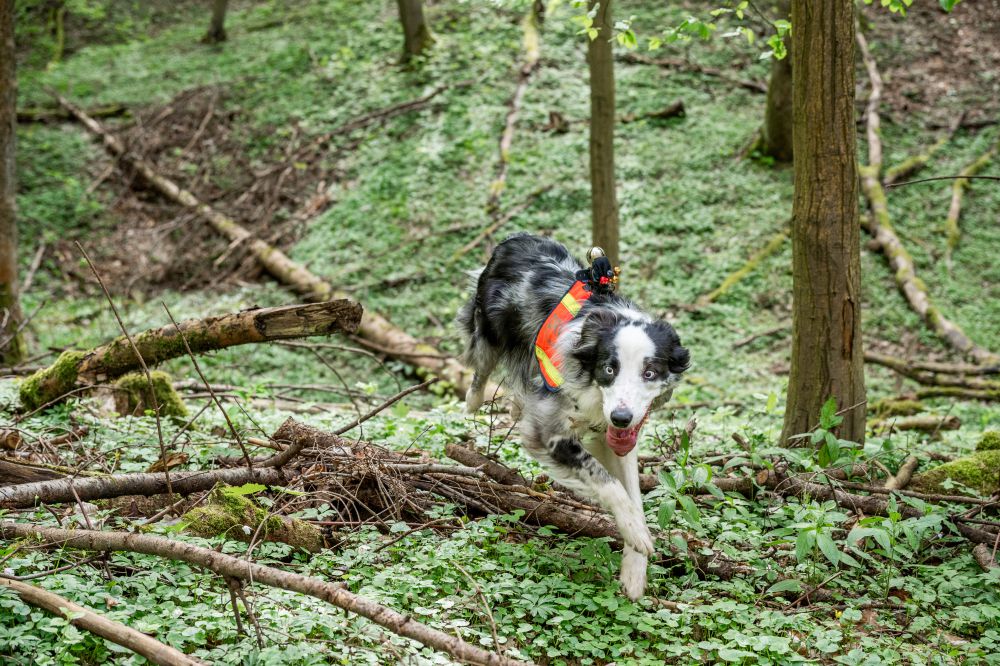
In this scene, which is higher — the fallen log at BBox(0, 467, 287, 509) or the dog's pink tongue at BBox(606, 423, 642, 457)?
the dog's pink tongue at BBox(606, 423, 642, 457)

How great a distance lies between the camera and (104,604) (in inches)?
136

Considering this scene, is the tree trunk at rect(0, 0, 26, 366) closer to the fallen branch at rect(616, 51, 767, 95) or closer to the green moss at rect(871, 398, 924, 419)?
the green moss at rect(871, 398, 924, 419)

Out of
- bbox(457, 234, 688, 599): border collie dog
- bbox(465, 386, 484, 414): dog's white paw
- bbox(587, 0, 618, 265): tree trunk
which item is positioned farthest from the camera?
bbox(587, 0, 618, 265): tree trunk

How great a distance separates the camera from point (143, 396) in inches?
257

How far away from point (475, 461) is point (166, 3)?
21579mm

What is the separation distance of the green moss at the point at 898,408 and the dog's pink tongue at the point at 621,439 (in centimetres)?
473

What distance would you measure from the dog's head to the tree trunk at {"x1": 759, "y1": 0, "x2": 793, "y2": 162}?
887cm

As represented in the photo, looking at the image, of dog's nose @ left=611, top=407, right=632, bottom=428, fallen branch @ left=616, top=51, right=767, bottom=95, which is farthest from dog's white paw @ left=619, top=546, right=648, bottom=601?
fallen branch @ left=616, top=51, right=767, bottom=95

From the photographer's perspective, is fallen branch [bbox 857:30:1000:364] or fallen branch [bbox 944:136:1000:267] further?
fallen branch [bbox 944:136:1000:267]

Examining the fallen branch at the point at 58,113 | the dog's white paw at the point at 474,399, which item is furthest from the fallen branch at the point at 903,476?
the fallen branch at the point at 58,113

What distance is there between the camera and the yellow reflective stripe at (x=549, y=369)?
4895 mm

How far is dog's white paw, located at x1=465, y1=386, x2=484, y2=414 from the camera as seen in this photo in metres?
6.65

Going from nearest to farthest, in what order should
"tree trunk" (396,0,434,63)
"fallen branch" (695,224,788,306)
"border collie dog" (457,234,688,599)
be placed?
1. "border collie dog" (457,234,688,599)
2. "fallen branch" (695,224,788,306)
3. "tree trunk" (396,0,434,63)

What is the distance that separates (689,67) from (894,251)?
5.98 meters
